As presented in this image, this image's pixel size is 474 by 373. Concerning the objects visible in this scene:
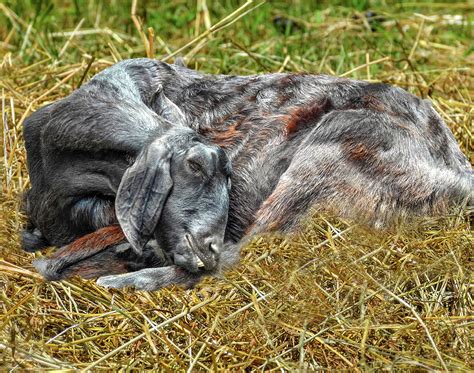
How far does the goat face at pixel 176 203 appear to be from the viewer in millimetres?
5027

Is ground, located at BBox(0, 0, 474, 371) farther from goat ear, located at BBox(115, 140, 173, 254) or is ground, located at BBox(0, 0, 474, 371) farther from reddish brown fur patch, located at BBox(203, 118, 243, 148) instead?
reddish brown fur patch, located at BBox(203, 118, 243, 148)

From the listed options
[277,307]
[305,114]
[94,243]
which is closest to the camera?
[277,307]

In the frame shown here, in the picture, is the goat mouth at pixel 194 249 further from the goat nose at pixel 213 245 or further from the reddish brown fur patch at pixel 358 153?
the reddish brown fur patch at pixel 358 153

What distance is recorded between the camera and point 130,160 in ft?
17.2

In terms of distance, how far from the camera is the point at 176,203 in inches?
201

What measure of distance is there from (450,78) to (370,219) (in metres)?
2.96

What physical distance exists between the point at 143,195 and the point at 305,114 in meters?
1.17

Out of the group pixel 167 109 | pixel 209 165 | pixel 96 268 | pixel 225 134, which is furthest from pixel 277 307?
pixel 167 109

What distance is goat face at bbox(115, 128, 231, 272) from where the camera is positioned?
16.5ft

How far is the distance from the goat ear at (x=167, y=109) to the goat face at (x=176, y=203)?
437mm

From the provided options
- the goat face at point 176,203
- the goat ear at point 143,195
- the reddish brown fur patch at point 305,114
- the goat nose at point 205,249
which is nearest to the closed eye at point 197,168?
the goat face at point 176,203

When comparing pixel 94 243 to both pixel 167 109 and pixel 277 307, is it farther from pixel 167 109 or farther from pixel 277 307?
pixel 277 307

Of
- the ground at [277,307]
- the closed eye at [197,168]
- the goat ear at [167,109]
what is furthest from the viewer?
the goat ear at [167,109]

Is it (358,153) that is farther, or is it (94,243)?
(358,153)
